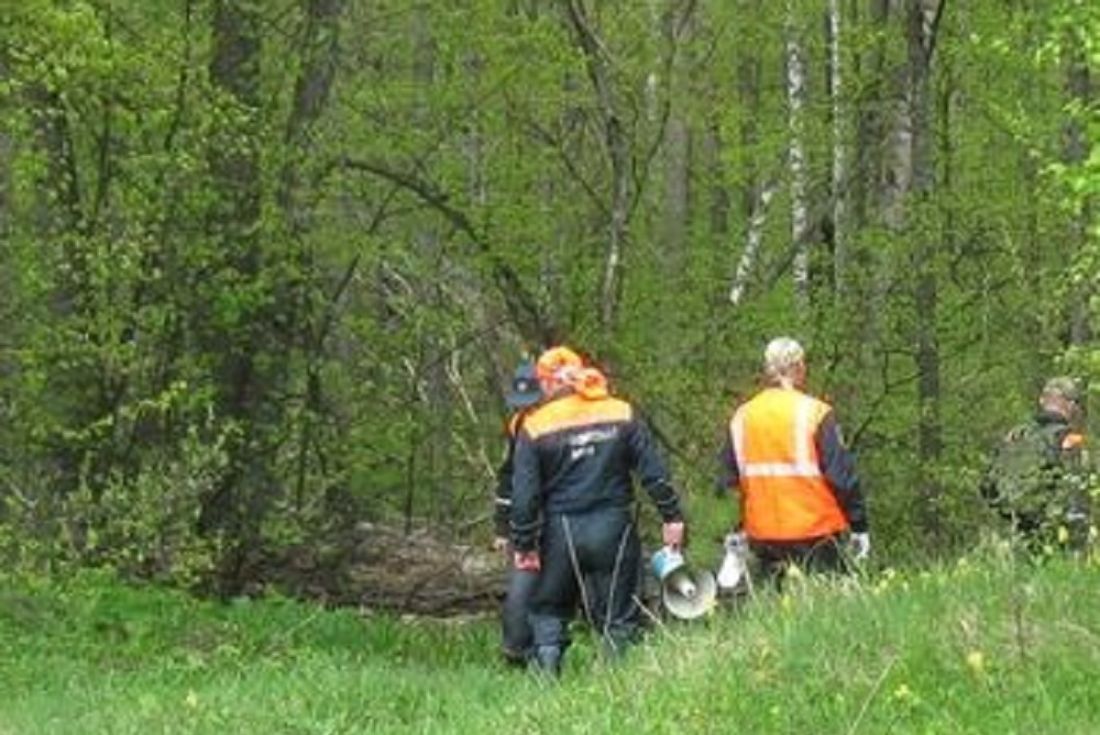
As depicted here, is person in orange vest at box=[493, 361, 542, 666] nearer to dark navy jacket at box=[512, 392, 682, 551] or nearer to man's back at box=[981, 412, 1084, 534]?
dark navy jacket at box=[512, 392, 682, 551]

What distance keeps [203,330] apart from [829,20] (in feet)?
39.0

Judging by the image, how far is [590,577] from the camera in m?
11.1

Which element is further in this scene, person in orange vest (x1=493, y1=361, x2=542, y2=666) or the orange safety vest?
person in orange vest (x1=493, y1=361, x2=542, y2=666)

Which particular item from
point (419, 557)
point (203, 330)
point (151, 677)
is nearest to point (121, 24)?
point (203, 330)

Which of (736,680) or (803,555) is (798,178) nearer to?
(803,555)

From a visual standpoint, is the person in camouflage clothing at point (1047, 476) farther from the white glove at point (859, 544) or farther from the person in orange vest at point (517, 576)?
the person in orange vest at point (517, 576)

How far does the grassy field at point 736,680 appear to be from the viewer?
682 centimetres

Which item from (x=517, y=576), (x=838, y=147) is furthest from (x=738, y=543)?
(x=838, y=147)

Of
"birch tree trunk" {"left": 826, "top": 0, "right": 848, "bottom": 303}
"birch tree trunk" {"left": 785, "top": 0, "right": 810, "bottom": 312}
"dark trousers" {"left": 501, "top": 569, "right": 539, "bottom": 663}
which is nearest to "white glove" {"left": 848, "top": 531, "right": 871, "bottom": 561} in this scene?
"dark trousers" {"left": 501, "top": 569, "right": 539, "bottom": 663}

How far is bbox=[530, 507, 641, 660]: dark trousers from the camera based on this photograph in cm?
1100

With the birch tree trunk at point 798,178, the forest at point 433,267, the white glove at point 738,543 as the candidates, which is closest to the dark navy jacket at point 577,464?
the white glove at point 738,543

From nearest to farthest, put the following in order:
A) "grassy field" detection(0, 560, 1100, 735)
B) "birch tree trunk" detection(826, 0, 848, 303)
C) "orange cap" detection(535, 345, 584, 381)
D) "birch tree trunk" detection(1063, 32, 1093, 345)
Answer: "grassy field" detection(0, 560, 1100, 735)
"orange cap" detection(535, 345, 584, 381)
"birch tree trunk" detection(1063, 32, 1093, 345)
"birch tree trunk" detection(826, 0, 848, 303)

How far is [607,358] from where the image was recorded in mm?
18844

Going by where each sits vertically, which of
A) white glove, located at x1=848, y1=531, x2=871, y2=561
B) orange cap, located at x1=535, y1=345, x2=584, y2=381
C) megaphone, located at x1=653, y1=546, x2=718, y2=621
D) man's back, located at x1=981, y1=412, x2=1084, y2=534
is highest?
orange cap, located at x1=535, y1=345, x2=584, y2=381
